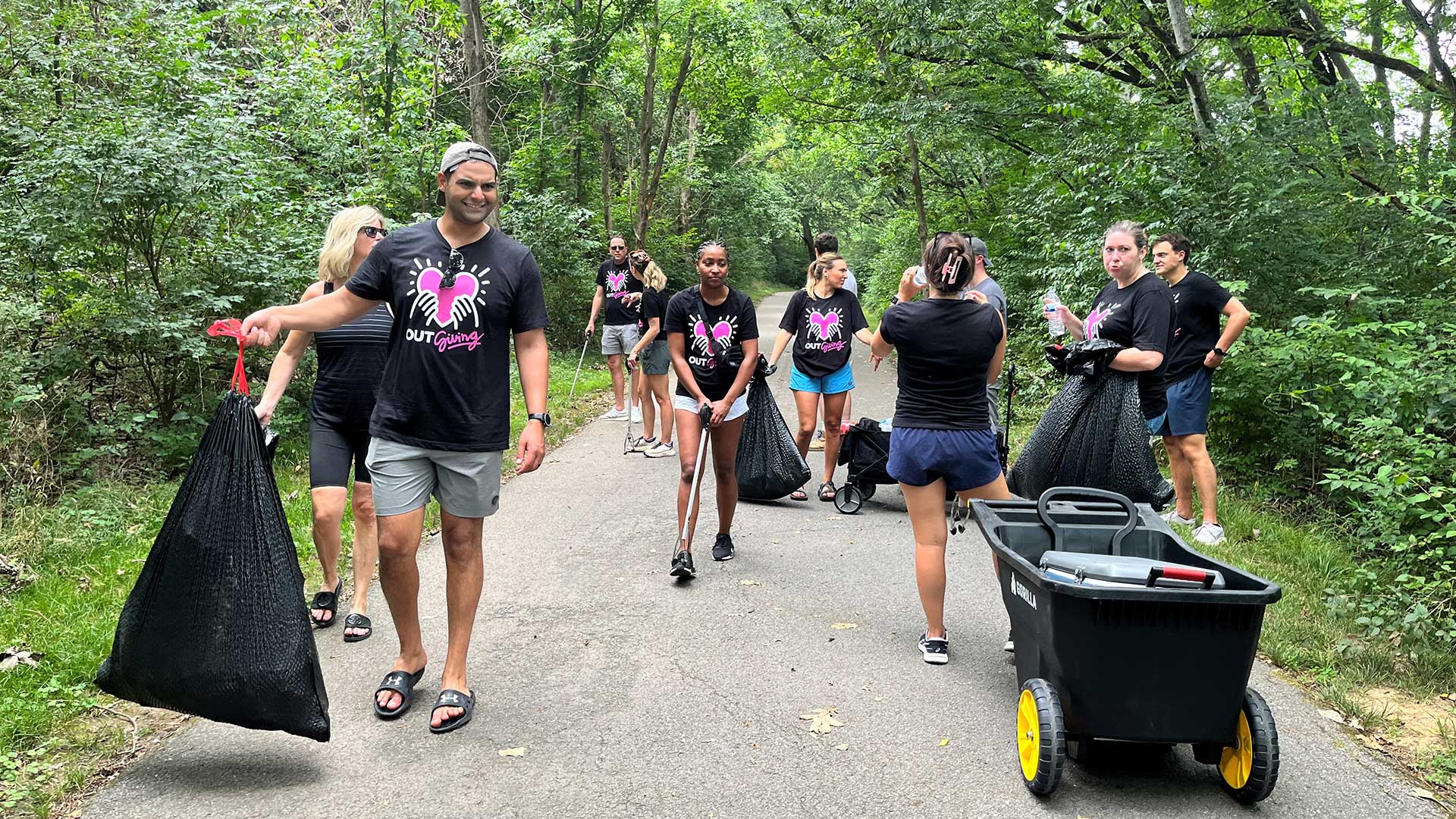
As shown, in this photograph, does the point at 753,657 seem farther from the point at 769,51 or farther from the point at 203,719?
the point at 769,51

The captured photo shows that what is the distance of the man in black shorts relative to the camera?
6.29m

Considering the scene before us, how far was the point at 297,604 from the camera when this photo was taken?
3.31 meters

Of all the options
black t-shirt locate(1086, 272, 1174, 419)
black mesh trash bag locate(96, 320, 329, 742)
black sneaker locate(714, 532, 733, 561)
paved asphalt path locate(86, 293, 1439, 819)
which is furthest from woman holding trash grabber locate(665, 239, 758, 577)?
black mesh trash bag locate(96, 320, 329, 742)

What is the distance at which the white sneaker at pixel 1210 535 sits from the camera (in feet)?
20.4

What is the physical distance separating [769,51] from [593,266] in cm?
530

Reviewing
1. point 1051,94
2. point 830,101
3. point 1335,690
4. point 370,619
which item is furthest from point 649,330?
point 830,101

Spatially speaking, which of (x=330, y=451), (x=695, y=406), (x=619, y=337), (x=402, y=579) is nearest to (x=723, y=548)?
(x=695, y=406)

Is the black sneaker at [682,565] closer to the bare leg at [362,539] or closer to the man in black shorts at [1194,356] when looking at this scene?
the bare leg at [362,539]

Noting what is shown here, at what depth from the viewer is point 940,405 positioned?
14.3 feet

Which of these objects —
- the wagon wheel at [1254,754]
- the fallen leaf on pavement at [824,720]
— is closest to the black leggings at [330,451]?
the fallen leaf on pavement at [824,720]

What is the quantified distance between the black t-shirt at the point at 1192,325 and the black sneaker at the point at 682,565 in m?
3.40

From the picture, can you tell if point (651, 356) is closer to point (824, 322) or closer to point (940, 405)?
point (824, 322)

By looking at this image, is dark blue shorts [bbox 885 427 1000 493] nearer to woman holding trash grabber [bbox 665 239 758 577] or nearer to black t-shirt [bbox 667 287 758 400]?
woman holding trash grabber [bbox 665 239 758 577]

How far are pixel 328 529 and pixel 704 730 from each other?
2052 mm
